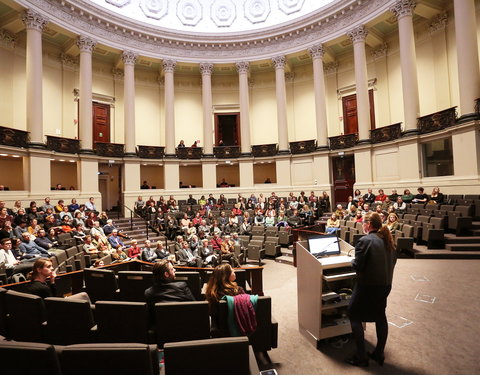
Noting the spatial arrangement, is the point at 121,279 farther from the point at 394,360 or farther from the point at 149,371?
the point at 394,360

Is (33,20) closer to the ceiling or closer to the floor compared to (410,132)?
closer to the ceiling

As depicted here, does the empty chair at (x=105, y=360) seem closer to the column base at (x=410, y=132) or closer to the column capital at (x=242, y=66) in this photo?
the column base at (x=410, y=132)

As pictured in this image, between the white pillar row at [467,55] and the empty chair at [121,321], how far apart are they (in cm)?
1237

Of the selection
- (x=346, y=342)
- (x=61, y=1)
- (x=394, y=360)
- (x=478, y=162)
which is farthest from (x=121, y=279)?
(x=61, y=1)

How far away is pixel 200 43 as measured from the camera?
57.5 ft

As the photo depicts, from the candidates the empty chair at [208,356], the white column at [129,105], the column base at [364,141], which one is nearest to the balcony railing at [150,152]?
the white column at [129,105]

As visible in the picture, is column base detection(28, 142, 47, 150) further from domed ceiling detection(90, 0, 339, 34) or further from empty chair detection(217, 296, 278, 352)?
empty chair detection(217, 296, 278, 352)

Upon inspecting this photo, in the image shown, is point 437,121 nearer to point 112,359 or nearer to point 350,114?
point 350,114

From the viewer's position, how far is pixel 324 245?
12.8ft

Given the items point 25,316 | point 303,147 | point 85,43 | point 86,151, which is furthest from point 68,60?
point 25,316

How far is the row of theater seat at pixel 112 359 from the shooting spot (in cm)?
164

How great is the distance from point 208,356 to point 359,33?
1683cm

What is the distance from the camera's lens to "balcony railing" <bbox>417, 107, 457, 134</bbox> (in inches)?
439

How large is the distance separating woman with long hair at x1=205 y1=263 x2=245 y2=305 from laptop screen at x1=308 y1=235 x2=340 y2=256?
1378 mm
